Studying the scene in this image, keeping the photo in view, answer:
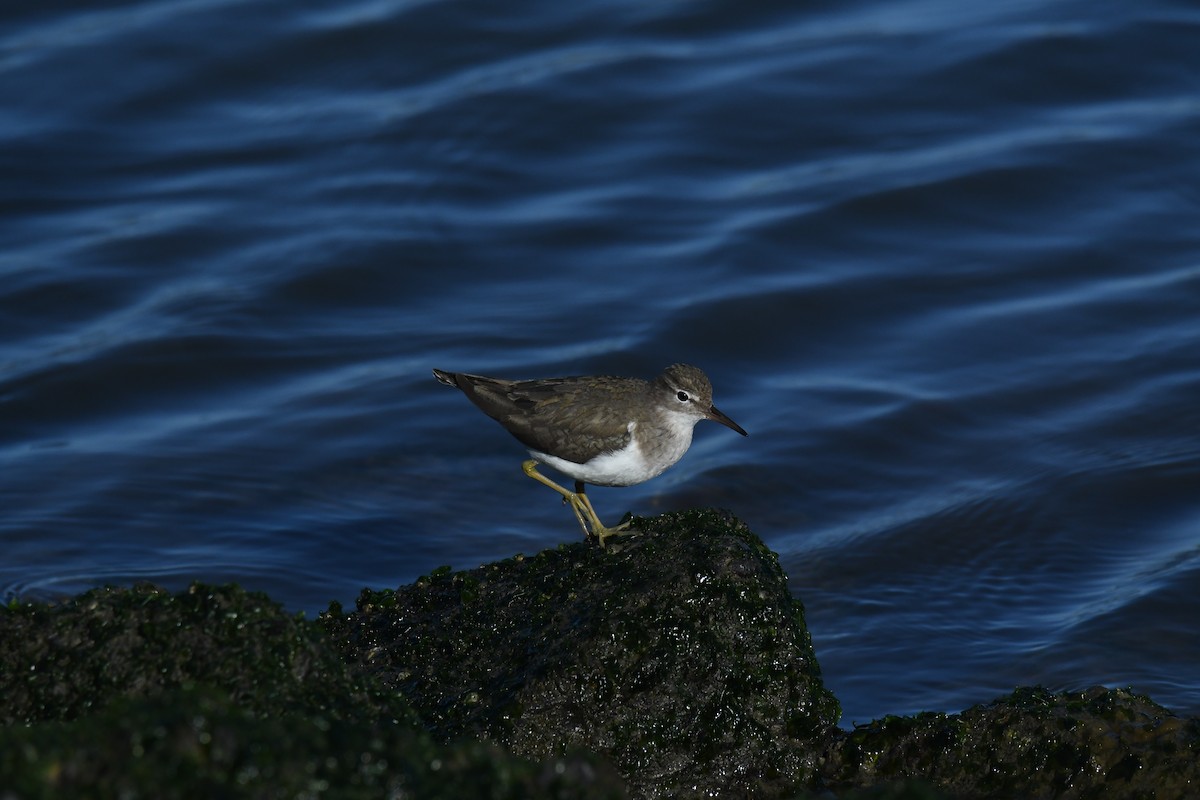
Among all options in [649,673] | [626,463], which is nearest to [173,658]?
[649,673]

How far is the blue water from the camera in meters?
9.86

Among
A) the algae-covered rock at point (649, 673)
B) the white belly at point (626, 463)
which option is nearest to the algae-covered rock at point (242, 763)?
the algae-covered rock at point (649, 673)

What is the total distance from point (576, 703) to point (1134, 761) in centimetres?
227

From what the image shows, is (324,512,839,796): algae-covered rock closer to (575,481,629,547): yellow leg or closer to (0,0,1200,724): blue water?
(575,481,629,547): yellow leg

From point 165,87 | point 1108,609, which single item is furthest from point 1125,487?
point 165,87

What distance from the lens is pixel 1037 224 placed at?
14.1m

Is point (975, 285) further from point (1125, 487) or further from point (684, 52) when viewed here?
point (684, 52)

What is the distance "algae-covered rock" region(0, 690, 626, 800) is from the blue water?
4.62 meters

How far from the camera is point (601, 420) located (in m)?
8.11

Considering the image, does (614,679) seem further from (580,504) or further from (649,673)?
(580,504)

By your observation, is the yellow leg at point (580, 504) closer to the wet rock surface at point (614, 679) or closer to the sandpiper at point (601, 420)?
the sandpiper at point (601, 420)

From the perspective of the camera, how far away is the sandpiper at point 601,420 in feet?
26.3

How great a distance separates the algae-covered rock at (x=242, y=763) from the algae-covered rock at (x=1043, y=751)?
2.39 meters

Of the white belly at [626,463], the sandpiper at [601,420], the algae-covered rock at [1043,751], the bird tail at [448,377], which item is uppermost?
the bird tail at [448,377]
